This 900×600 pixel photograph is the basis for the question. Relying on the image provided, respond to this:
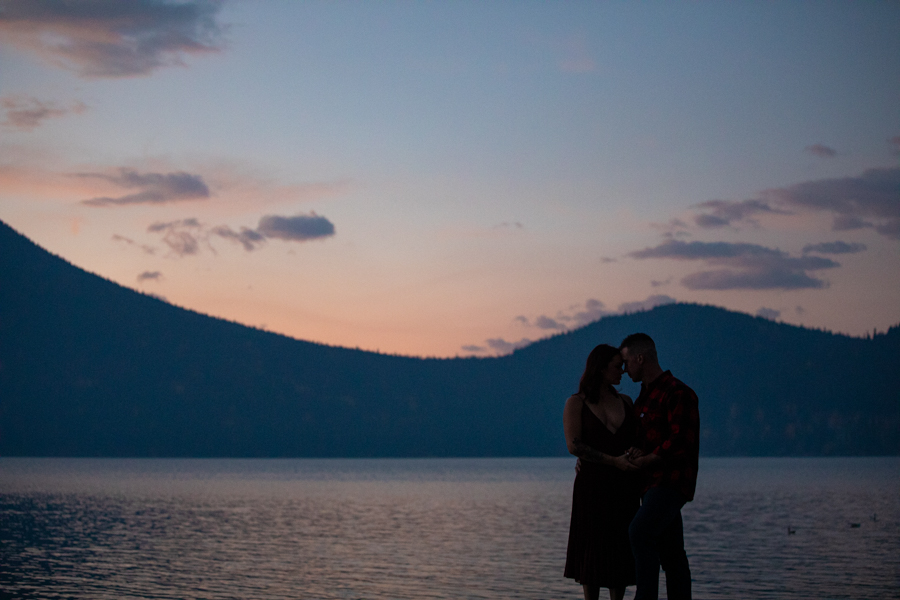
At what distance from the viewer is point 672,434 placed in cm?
815

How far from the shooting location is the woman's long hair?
8.47m

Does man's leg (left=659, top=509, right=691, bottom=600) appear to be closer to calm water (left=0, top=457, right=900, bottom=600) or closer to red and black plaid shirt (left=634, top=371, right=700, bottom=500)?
red and black plaid shirt (left=634, top=371, right=700, bottom=500)

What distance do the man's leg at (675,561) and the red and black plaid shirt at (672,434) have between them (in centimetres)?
41

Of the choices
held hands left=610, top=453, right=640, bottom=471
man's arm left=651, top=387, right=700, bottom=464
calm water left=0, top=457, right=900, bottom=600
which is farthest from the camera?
calm water left=0, top=457, right=900, bottom=600

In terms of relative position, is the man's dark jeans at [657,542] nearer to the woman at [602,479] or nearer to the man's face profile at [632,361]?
the woman at [602,479]

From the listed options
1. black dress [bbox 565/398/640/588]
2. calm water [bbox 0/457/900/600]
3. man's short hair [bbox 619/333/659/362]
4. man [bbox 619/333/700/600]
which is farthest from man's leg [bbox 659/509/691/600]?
calm water [bbox 0/457/900/600]

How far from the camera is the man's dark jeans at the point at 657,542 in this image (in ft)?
26.9

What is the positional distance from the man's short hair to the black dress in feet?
2.04

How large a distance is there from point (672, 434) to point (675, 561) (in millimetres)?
1263

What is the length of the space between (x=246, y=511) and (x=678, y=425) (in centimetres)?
6656

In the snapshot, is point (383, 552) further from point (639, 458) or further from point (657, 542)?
point (639, 458)

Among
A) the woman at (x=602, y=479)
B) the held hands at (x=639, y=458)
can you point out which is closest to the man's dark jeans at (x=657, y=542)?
the held hands at (x=639, y=458)

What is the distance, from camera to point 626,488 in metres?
8.73

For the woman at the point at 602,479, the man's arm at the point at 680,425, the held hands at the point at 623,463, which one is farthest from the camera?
the woman at the point at 602,479
